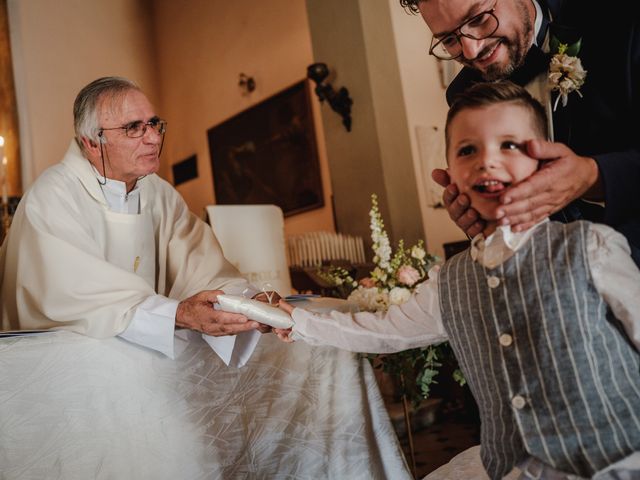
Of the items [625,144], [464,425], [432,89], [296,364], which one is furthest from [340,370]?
[432,89]

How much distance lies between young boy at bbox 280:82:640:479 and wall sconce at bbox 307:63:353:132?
4.10 meters

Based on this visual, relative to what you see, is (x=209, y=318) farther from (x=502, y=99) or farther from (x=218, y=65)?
(x=218, y=65)

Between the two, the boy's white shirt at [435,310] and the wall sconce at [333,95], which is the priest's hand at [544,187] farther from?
the wall sconce at [333,95]

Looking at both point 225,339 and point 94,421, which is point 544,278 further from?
point 94,421

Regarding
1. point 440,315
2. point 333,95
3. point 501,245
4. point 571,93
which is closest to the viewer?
point 501,245

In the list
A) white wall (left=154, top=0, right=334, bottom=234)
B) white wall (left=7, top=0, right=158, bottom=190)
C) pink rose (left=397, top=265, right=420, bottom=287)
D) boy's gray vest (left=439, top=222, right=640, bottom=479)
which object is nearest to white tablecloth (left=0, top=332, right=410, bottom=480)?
pink rose (left=397, top=265, right=420, bottom=287)

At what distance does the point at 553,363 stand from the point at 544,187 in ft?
1.19

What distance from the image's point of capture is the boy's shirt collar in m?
1.26

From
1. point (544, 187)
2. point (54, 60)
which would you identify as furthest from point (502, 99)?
point (54, 60)

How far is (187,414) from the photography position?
1.69 metres

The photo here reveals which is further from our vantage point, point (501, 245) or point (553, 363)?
point (501, 245)

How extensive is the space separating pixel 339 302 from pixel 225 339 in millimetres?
480

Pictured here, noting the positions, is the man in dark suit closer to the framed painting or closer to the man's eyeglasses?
the man's eyeglasses

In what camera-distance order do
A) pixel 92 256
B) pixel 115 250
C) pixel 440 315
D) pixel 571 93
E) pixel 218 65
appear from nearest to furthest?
pixel 440 315 → pixel 571 93 → pixel 92 256 → pixel 115 250 → pixel 218 65
